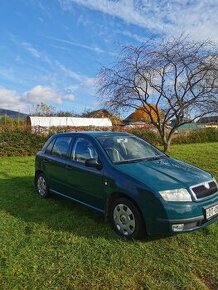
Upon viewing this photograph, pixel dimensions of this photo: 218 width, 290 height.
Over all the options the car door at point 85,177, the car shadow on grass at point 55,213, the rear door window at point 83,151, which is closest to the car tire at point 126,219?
the car shadow on grass at point 55,213

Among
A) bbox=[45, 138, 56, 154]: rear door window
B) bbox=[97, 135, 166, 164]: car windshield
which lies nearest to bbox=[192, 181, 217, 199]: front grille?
bbox=[97, 135, 166, 164]: car windshield

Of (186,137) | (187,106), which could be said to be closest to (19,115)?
(186,137)

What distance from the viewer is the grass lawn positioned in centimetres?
367

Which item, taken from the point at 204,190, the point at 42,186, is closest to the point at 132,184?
the point at 204,190

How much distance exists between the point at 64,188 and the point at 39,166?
1.35 metres

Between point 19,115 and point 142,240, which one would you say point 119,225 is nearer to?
point 142,240

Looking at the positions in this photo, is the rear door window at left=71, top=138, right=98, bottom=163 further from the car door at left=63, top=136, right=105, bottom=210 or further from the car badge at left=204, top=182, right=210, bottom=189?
the car badge at left=204, top=182, right=210, bottom=189

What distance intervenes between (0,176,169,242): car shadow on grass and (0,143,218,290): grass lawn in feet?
0.05

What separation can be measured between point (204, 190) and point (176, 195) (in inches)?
21.5

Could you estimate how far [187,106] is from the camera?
1585 centimetres

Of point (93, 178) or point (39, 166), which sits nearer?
point (93, 178)

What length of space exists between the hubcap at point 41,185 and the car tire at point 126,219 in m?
2.57

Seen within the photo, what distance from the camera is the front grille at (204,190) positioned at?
4660 millimetres

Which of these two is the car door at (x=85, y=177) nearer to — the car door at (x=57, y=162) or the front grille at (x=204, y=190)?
the car door at (x=57, y=162)
